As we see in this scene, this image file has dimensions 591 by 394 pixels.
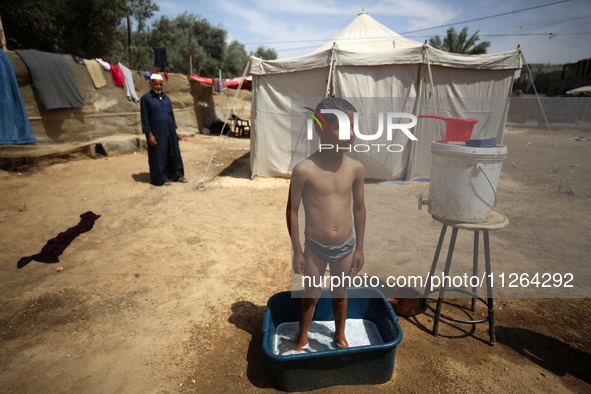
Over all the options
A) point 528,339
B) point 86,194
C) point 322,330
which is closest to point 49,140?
point 86,194

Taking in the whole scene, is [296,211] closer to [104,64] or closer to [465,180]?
[465,180]

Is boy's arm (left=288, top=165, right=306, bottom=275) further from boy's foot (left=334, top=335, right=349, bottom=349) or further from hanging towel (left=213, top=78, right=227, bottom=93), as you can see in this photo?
hanging towel (left=213, top=78, right=227, bottom=93)

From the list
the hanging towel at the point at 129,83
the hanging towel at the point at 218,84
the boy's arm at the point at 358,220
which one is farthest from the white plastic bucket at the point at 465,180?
the hanging towel at the point at 218,84

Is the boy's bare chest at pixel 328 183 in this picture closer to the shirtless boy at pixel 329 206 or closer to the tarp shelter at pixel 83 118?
the shirtless boy at pixel 329 206

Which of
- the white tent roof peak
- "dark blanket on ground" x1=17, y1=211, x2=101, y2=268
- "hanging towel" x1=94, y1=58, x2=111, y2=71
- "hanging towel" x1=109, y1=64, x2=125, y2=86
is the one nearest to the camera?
"dark blanket on ground" x1=17, y1=211, x2=101, y2=268

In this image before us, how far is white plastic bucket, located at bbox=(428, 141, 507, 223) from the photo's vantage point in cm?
189

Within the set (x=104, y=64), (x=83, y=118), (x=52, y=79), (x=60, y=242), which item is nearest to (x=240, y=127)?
(x=104, y=64)

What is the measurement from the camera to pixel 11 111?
6160mm

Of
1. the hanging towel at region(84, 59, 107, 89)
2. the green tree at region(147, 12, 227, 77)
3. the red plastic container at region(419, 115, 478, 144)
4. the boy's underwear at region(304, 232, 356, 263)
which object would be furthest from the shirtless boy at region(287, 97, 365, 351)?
the green tree at region(147, 12, 227, 77)

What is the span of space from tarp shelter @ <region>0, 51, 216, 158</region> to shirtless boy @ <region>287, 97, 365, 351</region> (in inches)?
295

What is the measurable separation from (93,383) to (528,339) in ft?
9.75

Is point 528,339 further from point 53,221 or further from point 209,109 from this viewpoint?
point 209,109

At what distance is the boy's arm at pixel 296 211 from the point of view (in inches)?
69.8

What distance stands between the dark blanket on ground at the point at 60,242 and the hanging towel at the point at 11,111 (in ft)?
11.1
